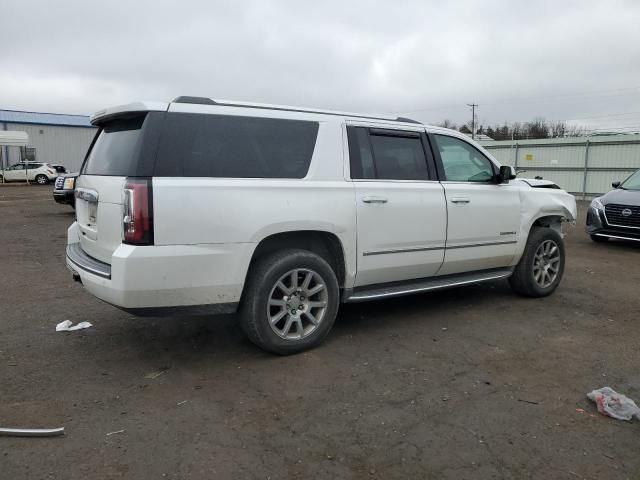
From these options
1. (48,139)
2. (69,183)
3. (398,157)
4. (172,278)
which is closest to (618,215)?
(398,157)

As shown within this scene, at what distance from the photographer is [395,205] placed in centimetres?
467

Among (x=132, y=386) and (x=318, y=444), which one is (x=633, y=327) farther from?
(x=132, y=386)

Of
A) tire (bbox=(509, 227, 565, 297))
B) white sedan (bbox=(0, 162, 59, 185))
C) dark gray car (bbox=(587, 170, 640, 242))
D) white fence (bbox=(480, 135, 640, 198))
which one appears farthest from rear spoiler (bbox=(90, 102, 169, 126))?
white sedan (bbox=(0, 162, 59, 185))

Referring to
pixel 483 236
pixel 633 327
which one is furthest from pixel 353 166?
pixel 633 327

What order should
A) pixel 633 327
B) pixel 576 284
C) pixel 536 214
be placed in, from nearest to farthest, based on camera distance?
pixel 633 327 < pixel 536 214 < pixel 576 284

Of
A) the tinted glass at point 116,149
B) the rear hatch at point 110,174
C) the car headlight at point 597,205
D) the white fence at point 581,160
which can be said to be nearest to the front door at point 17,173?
the white fence at point 581,160

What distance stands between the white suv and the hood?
560 centimetres

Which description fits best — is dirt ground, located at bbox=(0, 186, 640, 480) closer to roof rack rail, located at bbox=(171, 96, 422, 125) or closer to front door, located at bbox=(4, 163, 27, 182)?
roof rack rail, located at bbox=(171, 96, 422, 125)

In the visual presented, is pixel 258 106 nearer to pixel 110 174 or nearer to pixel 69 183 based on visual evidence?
pixel 110 174

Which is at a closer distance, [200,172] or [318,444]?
[318,444]

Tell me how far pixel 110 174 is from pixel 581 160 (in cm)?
2082

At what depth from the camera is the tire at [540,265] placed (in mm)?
5965

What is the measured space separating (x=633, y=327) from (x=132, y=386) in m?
4.57

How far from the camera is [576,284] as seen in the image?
6957 millimetres
